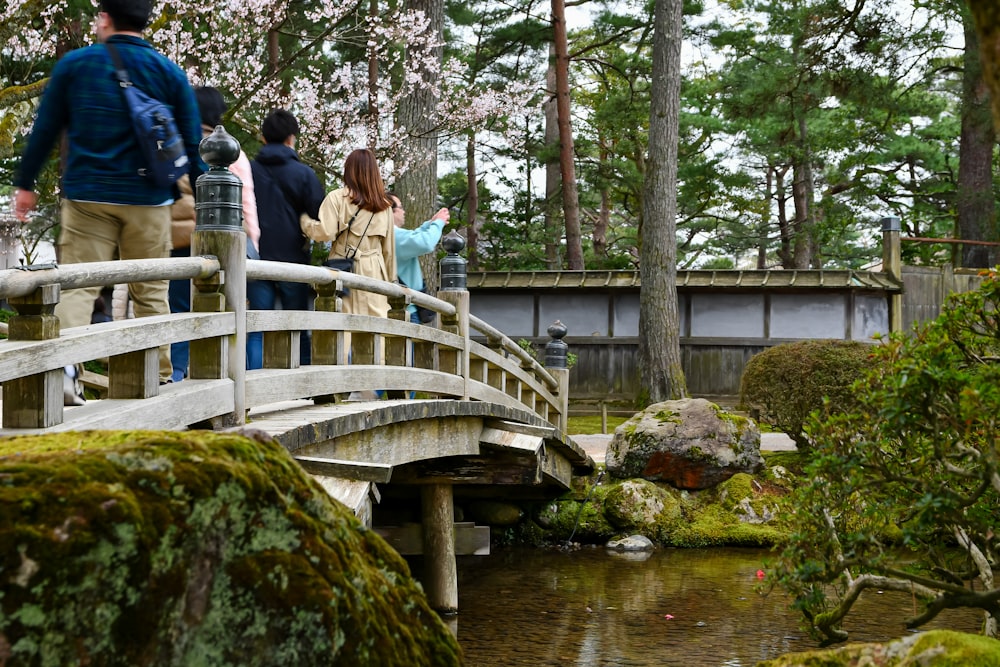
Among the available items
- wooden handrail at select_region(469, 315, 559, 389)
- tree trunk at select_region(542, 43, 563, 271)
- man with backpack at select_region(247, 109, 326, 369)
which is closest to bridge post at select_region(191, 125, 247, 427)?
man with backpack at select_region(247, 109, 326, 369)

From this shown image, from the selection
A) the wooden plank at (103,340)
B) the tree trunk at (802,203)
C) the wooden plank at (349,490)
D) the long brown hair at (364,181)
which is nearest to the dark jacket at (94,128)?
the wooden plank at (103,340)

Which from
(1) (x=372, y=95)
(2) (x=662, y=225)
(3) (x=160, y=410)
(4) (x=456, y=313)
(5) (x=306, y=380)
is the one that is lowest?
(3) (x=160, y=410)

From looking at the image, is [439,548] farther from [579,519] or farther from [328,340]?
[328,340]

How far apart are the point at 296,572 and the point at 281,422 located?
2863 mm

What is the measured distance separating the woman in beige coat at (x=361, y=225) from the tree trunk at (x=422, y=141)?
5.04 metres

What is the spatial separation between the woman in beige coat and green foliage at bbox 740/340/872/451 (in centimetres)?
612

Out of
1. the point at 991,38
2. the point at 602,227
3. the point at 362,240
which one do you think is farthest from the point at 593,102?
the point at 991,38

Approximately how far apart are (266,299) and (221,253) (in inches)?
59.3

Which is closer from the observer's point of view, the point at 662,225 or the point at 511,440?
the point at 511,440

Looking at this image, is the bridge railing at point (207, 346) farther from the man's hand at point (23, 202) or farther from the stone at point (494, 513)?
the stone at point (494, 513)

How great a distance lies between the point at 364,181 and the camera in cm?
702

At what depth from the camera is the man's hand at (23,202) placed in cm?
474

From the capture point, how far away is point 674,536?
1109cm

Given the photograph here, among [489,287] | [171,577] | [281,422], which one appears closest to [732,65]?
[489,287]
